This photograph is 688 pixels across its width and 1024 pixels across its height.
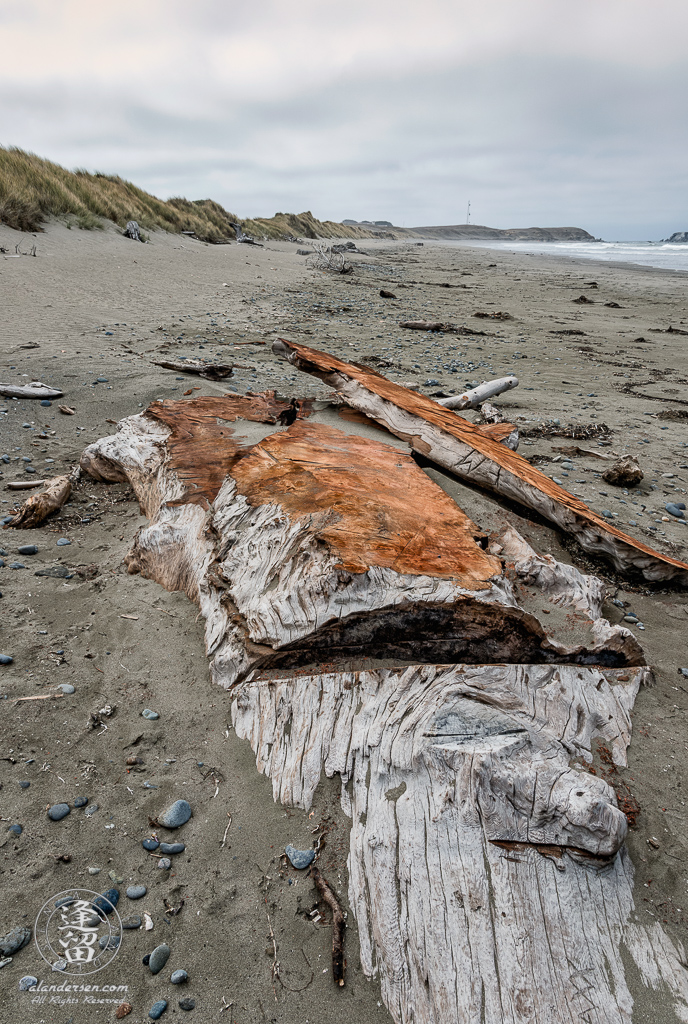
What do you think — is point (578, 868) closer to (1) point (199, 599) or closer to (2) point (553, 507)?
(1) point (199, 599)

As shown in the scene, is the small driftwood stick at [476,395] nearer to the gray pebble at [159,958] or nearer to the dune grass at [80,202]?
the gray pebble at [159,958]

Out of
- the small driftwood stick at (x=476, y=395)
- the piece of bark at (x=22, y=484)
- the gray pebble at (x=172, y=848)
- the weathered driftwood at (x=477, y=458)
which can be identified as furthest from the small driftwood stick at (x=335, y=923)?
the small driftwood stick at (x=476, y=395)

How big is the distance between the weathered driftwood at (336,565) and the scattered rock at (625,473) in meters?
2.04

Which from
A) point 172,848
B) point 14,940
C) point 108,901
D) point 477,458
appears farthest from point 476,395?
point 14,940

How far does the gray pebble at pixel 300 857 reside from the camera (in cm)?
171

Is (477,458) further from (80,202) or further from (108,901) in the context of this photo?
(80,202)

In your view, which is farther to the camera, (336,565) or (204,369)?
(204,369)

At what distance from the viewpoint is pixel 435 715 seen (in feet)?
5.67

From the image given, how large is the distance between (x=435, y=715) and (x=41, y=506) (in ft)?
9.30

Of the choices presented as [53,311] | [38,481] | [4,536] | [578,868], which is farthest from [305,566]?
[53,311]

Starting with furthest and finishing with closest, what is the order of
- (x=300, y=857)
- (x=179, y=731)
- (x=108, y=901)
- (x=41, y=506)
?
(x=41, y=506) → (x=179, y=731) → (x=300, y=857) → (x=108, y=901)

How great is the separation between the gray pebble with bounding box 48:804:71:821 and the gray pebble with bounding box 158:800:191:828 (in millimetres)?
302

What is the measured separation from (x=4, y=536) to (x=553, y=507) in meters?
3.20

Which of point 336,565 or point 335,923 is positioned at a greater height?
point 336,565
